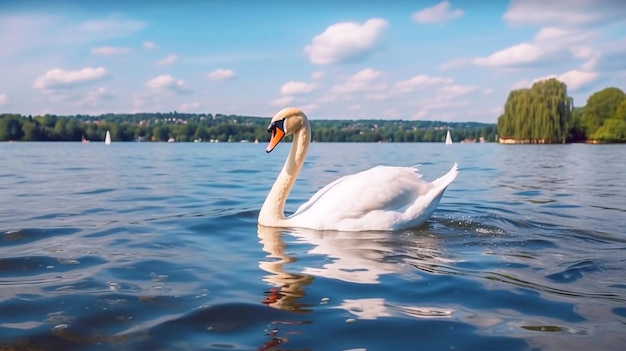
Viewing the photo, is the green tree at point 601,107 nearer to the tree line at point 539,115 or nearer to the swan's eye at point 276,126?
the tree line at point 539,115

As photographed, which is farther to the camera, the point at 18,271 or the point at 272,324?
the point at 18,271

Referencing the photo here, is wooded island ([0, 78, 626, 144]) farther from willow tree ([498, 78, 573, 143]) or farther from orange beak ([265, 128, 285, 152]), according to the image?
orange beak ([265, 128, 285, 152])

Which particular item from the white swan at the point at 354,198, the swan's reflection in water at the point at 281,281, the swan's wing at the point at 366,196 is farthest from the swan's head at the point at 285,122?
the swan's reflection in water at the point at 281,281

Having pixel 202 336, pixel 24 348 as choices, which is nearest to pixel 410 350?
pixel 202 336

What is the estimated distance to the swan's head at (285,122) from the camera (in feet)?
26.3

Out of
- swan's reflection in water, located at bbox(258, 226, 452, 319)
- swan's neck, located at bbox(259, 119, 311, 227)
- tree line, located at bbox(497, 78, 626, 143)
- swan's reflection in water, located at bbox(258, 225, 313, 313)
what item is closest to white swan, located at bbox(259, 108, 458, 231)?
swan's neck, located at bbox(259, 119, 311, 227)

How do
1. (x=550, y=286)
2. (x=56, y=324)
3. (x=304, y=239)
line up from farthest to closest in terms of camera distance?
(x=304, y=239)
(x=550, y=286)
(x=56, y=324)

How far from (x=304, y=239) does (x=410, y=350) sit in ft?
11.9

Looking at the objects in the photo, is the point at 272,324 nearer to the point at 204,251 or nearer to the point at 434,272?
the point at 434,272

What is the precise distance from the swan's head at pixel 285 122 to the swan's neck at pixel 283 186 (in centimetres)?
10

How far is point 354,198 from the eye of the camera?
7.27 m

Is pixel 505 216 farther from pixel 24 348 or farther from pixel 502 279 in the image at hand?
pixel 24 348

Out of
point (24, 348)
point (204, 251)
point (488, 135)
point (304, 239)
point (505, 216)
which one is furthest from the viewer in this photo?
point (488, 135)

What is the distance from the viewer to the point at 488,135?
98.9 meters
